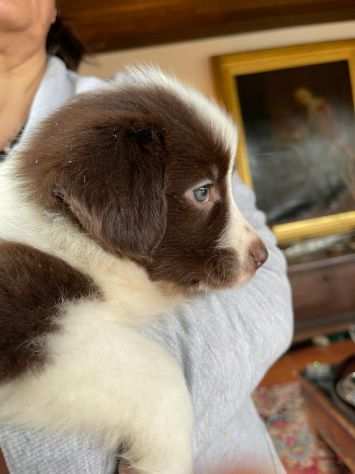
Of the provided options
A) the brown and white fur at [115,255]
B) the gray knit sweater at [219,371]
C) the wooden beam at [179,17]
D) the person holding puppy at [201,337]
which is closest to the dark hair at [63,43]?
the person holding puppy at [201,337]

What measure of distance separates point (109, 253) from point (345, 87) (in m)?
4.10

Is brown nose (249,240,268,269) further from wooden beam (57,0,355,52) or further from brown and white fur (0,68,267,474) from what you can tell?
wooden beam (57,0,355,52)

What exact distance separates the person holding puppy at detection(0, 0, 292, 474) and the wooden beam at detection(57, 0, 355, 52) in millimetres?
2232

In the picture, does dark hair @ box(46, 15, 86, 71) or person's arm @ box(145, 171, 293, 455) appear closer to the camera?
person's arm @ box(145, 171, 293, 455)

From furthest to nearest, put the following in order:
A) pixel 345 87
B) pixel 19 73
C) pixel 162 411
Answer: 1. pixel 345 87
2. pixel 19 73
3. pixel 162 411

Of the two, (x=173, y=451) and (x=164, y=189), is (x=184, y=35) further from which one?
(x=173, y=451)

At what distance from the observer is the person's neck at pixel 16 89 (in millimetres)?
1355

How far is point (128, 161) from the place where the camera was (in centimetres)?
86

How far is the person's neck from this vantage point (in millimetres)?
1355

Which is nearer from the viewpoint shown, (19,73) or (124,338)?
Result: (124,338)

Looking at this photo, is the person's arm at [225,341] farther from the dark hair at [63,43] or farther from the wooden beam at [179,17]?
the wooden beam at [179,17]

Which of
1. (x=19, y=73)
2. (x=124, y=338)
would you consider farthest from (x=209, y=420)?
(x=19, y=73)

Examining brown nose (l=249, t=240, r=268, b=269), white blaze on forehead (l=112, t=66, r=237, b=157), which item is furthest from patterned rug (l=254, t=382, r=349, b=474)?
white blaze on forehead (l=112, t=66, r=237, b=157)

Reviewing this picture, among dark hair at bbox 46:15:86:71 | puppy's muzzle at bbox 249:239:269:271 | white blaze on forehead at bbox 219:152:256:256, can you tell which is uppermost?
dark hair at bbox 46:15:86:71
